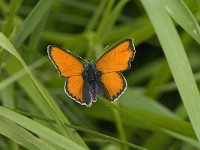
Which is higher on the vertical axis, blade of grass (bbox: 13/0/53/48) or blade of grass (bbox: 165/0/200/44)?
blade of grass (bbox: 13/0/53/48)

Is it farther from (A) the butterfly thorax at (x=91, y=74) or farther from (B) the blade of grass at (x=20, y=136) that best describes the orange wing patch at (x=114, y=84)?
(B) the blade of grass at (x=20, y=136)

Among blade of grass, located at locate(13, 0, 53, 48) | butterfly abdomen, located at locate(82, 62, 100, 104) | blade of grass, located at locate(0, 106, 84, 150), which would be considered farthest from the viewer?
blade of grass, located at locate(13, 0, 53, 48)

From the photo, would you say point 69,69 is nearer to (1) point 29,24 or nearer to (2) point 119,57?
(2) point 119,57

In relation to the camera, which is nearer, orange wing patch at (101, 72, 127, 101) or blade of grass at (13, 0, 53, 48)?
orange wing patch at (101, 72, 127, 101)

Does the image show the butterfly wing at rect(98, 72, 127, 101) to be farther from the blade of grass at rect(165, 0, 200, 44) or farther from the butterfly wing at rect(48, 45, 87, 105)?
the blade of grass at rect(165, 0, 200, 44)

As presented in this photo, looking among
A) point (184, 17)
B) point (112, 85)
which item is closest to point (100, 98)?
point (112, 85)

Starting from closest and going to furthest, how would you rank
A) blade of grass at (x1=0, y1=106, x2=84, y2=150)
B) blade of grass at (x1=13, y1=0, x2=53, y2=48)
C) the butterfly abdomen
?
blade of grass at (x1=0, y1=106, x2=84, y2=150)
the butterfly abdomen
blade of grass at (x1=13, y1=0, x2=53, y2=48)

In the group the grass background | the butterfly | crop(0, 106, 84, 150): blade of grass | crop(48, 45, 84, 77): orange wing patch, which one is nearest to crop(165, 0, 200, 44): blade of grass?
the grass background
